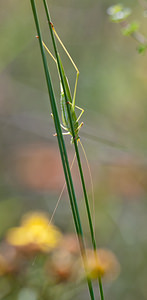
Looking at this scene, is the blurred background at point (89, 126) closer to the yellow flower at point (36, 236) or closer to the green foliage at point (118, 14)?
the yellow flower at point (36, 236)

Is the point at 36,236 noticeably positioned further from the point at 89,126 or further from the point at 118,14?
the point at 89,126

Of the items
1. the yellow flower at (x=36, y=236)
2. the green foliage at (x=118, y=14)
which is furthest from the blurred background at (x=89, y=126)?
the green foliage at (x=118, y=14)

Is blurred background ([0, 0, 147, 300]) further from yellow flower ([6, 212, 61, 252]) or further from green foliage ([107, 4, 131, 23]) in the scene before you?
green foliage ([107, 4, 131, 23])

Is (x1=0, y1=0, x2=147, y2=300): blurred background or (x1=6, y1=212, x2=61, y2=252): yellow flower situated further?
(x1=0, y1=0, x2=147, y2=300): blurred background

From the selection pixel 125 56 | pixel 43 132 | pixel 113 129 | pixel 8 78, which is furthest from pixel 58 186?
pixel 125 56

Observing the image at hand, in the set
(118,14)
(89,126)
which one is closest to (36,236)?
(118,14)

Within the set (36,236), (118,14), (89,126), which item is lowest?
(36,236)

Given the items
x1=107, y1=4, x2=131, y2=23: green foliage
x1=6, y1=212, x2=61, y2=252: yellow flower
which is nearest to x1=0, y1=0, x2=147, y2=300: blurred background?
x1=6, y1=212, x2=61, y2=252: yellow flower
